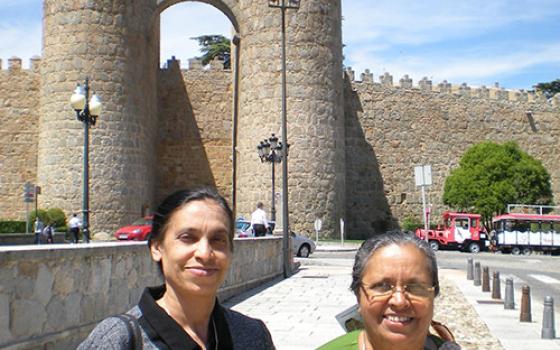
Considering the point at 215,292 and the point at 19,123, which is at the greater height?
the point at 19,123

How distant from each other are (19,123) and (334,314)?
27374mm

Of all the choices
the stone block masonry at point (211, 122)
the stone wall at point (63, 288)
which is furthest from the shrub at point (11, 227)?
the stone wall at point (63, 288)

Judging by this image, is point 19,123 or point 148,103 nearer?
point 148,103

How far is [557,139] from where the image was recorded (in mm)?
44000

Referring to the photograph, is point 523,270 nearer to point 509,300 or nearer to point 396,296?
point 509,300

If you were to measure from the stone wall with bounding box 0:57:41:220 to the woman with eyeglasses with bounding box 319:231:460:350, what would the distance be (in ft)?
112

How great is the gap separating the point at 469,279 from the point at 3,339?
1368 centimetres

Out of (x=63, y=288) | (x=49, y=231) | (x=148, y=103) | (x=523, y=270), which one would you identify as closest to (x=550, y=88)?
(x=148, y=103)

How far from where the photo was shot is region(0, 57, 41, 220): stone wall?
1384 inches

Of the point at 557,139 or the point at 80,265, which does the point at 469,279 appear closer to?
the point at 80,265

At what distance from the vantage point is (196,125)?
36.4 metres

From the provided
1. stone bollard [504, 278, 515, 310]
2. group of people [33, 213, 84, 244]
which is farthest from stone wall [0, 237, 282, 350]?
group of people [33, 213, 84, 244]

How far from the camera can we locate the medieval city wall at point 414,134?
38656 mm

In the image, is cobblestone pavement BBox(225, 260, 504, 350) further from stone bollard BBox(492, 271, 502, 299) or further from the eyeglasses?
the eyeglasses
